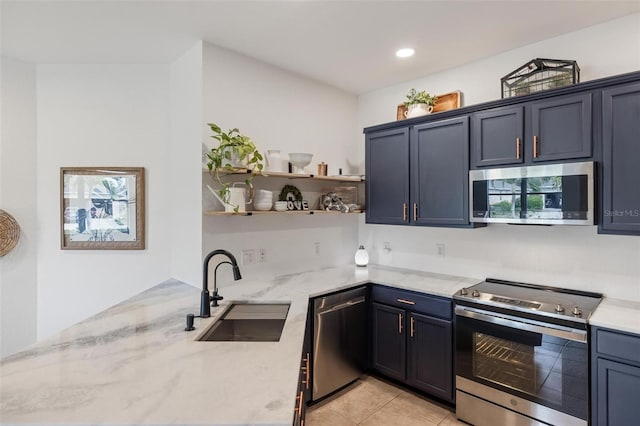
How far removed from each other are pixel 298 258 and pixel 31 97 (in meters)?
2.65

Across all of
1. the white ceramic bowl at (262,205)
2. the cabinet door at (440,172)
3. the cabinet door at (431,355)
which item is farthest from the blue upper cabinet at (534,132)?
the white ceramic bowl at (262,205)

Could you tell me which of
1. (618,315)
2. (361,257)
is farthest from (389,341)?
(618,315)

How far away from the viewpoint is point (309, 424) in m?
2.44

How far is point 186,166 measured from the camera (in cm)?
275

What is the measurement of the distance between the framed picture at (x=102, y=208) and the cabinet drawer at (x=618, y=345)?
3.30m

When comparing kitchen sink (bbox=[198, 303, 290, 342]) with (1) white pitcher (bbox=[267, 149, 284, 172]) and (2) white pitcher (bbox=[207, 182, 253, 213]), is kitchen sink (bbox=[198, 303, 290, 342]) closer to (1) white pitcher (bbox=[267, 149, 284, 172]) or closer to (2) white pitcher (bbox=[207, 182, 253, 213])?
(2) white pitcher (bbox=[207, 182, 253, 213])

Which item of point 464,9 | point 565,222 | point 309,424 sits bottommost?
point 309,424

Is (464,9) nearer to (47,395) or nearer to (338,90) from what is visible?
(338,90)

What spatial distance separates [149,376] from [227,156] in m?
1.61

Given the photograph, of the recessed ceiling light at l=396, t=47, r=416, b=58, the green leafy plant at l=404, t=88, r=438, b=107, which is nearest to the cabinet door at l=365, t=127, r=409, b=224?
the green leafy plant at l=404, t=88, r=438, b=107

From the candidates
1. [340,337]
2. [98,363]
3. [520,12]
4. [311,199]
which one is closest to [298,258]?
[311,199]

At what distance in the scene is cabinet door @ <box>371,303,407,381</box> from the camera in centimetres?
277
